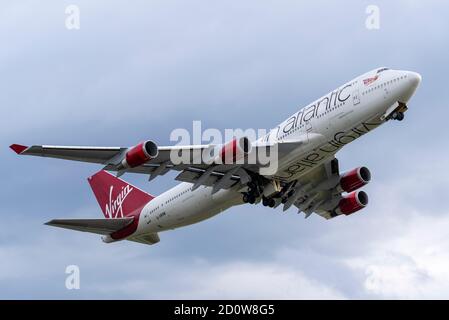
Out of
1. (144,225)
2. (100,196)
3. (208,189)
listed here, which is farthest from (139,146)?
(100,196)

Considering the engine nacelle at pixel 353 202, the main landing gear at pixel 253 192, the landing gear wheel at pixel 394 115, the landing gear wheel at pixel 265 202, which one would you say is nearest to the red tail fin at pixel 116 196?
the landing gear wheel at pixel 265 202

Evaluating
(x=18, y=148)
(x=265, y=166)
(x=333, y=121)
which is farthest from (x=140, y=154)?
(x=333, y=121)

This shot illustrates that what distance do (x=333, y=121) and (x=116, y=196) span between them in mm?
21295

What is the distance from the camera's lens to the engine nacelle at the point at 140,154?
43.0 meters

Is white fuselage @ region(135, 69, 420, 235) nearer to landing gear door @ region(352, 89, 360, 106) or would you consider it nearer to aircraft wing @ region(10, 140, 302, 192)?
landing gear door @ region(352, 89, 360, 106)

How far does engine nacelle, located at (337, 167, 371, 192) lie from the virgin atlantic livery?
6cm

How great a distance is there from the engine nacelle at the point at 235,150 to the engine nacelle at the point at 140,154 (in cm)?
406

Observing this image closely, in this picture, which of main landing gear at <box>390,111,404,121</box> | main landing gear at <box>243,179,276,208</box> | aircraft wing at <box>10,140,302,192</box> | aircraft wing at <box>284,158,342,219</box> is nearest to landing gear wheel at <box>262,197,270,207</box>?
main landing gear at <box>243,179,276,208</box>

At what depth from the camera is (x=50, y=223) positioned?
50125mm

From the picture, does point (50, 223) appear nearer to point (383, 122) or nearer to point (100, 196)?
point (100, 196)

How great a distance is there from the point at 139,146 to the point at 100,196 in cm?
1949

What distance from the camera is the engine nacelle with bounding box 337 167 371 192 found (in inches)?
2029

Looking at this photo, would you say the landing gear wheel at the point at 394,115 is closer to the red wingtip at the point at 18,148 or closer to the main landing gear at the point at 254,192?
the main landing gear at the point at 254,192

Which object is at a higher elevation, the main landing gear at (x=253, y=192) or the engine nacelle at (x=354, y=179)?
the engine nacelle at (x=354, y=179)
